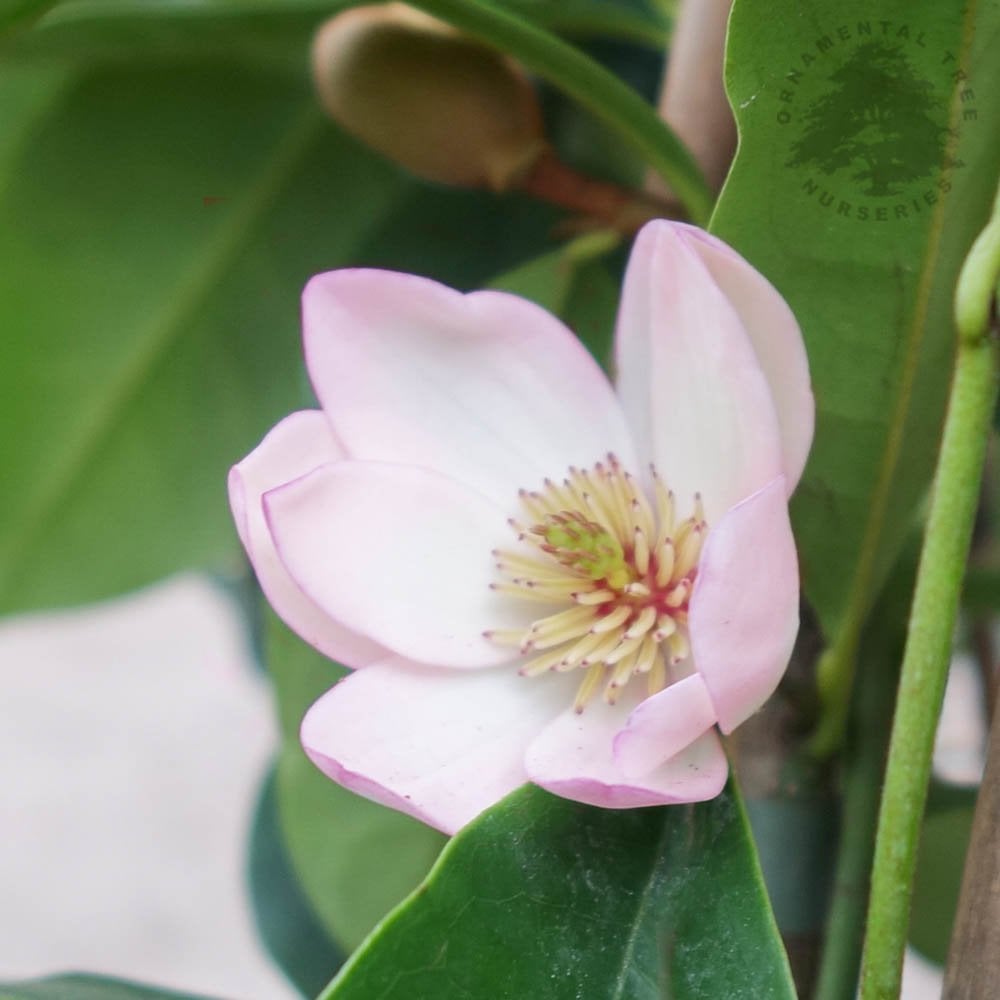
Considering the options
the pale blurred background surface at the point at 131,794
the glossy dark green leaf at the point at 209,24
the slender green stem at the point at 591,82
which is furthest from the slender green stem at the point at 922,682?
the pale blurred background surface at the point at 131,794

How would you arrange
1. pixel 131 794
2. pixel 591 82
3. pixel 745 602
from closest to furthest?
1. pixel 745 602
2. pixel 591 82
3. pixel 131 794

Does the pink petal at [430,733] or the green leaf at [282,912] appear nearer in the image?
the pink petal at [430,733]

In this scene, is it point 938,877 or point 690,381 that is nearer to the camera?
point 690,381

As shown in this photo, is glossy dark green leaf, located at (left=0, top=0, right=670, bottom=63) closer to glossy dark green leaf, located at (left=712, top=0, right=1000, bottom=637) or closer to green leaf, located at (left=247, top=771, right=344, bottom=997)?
glossy dark green leaf, located at (left=712, top=0, right=1000, bottom=637)

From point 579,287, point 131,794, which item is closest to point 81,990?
point 579,287

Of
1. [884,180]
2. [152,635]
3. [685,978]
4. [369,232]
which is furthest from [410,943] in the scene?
[152,635]

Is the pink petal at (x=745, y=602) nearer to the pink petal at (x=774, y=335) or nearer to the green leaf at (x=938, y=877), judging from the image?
the pink petal at (x=774, y=335)

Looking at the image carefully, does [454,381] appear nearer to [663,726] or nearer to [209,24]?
[663,726]
